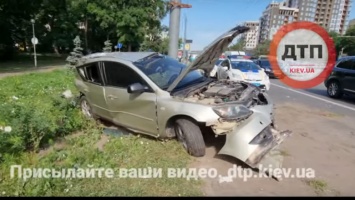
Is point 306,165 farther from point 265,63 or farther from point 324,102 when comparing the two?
point 265,63

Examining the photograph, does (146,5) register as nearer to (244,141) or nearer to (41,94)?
(41,94)

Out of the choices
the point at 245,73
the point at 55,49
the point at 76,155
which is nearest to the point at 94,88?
the point at 76,155

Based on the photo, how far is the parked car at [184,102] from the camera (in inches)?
150

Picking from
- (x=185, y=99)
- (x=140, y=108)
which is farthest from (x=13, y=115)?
(x=185, y=99)

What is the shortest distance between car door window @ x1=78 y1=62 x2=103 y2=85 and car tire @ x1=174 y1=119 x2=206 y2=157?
204cm

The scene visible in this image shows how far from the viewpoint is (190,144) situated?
4.12 meters

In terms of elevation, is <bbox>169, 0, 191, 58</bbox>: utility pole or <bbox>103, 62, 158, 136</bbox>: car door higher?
<bbox>169, 0, 191, 58</bbox>: utility pole

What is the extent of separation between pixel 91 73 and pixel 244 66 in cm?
813

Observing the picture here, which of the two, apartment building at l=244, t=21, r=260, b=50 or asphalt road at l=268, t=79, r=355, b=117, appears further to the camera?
asphalt road at l=268, t=79, r=355, b=117

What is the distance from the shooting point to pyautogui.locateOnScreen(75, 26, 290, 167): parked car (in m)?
3.82

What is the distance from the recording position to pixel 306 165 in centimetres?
408

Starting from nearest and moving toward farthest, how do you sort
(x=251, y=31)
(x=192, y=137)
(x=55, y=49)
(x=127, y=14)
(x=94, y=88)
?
(x=192, y=137)
(x=94, y=88)
(x=251, y=31)
(x=127, y=14)
(x=55, y=49)

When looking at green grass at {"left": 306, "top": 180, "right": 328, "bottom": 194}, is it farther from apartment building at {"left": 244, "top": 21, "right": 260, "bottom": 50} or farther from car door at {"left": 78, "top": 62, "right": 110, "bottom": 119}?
car door at {"left": 78, "top": 62, "right": 110, "bottom": 119}

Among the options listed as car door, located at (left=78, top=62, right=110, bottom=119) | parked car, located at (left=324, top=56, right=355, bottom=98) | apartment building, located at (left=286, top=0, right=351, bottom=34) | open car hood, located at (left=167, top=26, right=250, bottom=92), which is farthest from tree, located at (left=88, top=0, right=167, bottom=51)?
apartment building, located at (left=286, top=0, right=351, bottom=34)
